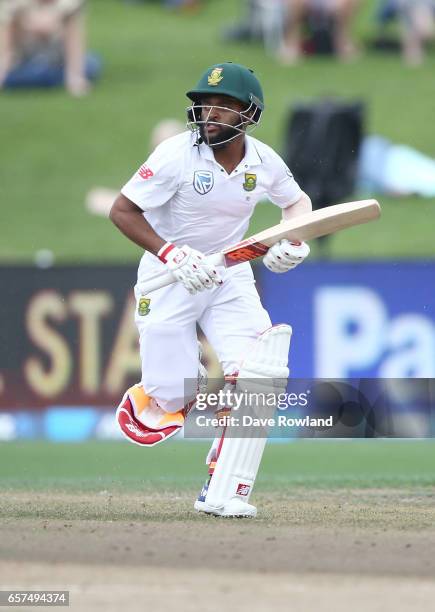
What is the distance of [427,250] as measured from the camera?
16.0 metres

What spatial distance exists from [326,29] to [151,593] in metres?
16.3

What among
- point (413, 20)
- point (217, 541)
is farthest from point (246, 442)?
point (413, 20)

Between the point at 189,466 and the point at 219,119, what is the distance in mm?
4008

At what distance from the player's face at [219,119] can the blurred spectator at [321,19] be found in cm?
1284

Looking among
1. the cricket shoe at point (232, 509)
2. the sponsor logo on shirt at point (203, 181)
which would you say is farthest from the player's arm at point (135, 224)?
the cricket shoe at point (232, 509)

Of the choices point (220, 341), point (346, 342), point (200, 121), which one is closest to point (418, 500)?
point (220, 341)

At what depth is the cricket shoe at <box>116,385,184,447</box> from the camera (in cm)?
680

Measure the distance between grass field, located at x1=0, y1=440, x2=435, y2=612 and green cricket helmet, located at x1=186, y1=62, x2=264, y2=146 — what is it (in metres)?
1.81

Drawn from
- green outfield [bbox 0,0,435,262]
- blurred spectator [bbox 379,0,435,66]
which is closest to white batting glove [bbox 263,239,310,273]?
green outfield [bbox 0,0,435,262]

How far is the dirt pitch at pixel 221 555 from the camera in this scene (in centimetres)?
463

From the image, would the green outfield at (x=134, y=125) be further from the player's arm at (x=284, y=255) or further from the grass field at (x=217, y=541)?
the player's arm at (x=284, y=255)

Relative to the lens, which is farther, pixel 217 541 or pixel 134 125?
pixel 134 125

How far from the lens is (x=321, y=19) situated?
19344mm

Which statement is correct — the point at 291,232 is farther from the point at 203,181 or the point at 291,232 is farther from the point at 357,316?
the point at 357,316
